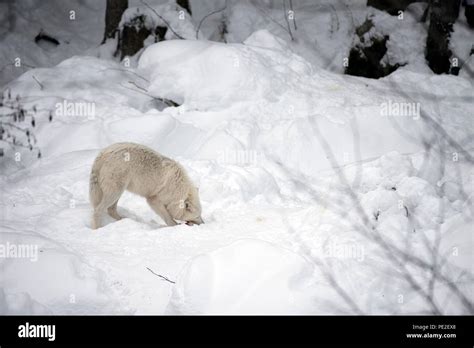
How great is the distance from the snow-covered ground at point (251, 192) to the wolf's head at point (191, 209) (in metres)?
0.25

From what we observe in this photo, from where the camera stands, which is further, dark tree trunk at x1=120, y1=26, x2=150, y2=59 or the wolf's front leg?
dark tree trunk at x1=120, y1=26, x2=150, y2=59

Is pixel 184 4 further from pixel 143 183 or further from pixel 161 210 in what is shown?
pixel 161 210

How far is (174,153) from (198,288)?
15.9 feet

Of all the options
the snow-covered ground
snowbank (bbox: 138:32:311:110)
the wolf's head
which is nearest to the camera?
the snow-covered ground

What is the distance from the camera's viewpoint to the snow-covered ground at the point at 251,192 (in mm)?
5281

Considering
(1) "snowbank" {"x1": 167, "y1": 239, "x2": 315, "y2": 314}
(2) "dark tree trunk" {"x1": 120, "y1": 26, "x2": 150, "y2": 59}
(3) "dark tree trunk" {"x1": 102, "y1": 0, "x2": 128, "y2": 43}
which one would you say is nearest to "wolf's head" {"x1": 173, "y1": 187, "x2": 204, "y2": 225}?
(1) "snowbank" {"x1": 167, "y1": 239, "x2": 315, "y2": 314}

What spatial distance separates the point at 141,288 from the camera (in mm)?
5766

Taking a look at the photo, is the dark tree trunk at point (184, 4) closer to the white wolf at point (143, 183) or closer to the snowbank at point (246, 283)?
the white wolf at point (143, 183)

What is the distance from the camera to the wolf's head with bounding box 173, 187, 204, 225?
7.75 m

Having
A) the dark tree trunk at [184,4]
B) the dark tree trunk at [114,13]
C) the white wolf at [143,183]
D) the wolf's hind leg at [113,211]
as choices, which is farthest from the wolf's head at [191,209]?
the dark tree trunk at [184,4]

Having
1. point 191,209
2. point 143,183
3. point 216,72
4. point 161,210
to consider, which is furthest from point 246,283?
point 216,72

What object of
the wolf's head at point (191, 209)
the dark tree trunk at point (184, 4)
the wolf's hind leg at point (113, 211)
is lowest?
the wolf's hind leg at point (113, 211)

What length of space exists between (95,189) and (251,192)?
7.90 feet

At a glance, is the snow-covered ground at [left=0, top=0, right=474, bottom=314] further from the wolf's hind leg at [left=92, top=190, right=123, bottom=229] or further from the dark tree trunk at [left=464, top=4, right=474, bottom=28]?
the dark tree trunk at [left=464, top=4, right=474, bottom=28]
